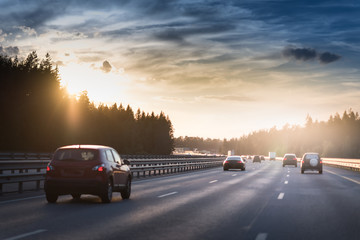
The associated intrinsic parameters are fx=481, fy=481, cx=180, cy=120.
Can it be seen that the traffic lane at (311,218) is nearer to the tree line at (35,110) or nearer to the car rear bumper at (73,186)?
the car rear bumper at (73,186)

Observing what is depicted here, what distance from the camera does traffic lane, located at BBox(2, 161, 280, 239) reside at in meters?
8.80

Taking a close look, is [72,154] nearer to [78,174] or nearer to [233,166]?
[78,174]

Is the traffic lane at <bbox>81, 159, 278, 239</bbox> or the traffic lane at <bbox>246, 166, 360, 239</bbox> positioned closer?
the traffic lane at <bbox>81, 159, 278, 239</bbox>

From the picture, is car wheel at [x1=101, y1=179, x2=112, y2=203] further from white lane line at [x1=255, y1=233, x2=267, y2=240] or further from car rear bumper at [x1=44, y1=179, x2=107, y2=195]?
white lane line at [x1=255, y1=233, x2=267, y2=240]

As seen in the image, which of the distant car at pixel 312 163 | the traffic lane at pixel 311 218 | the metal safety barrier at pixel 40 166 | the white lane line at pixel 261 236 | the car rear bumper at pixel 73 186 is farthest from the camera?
the distant car at pixel 312 163

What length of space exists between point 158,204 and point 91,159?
2294 millimetres

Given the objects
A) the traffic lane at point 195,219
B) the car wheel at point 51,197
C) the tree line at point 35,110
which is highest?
the tree line at point 35,110

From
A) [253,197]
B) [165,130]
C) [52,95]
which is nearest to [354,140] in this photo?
[165,130]

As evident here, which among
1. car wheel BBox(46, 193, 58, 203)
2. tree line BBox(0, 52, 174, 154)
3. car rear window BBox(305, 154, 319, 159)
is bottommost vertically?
car wheel BBox(46, 193, 58, 203)

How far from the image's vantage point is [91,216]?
10.9 metres

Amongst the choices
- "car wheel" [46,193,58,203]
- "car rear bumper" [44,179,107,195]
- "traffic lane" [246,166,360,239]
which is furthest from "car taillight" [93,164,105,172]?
Answer: "traffic lane" [246,166,360,239]

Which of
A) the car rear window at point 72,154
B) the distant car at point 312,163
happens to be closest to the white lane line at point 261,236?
the car rear window at point 72,154

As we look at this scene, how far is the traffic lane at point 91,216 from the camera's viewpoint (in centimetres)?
880

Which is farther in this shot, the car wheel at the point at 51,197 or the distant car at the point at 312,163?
the distant car at the point at 312,163
